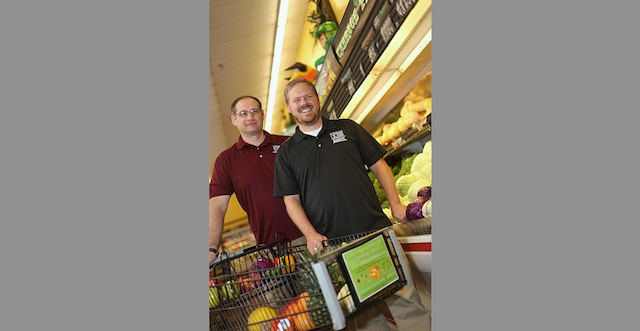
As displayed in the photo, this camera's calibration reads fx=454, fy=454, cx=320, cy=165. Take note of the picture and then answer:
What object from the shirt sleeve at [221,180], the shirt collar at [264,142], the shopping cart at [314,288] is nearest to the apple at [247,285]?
the shopping cart at [314,288]

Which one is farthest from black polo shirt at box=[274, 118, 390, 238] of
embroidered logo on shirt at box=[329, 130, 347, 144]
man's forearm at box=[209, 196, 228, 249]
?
man's forearm at box=[209, 196, 228, 249]

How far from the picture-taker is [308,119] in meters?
2.30

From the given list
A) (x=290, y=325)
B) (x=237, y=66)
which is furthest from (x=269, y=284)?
(x=237, y=66)

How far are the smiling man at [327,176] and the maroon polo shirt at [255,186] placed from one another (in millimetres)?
329

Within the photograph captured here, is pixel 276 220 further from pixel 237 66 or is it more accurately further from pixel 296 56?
pixel 296 56

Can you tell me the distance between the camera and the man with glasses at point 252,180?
261 centimetres

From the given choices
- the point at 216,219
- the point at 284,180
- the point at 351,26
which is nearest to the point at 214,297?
the point at 284,180

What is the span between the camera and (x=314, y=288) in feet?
4.91

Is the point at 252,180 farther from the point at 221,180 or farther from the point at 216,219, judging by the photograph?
the point at 216,219

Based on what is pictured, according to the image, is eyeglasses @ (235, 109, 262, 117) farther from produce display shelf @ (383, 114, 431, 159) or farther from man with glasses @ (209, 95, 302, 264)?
produce display shelf @ (383, 114, 431, 159)

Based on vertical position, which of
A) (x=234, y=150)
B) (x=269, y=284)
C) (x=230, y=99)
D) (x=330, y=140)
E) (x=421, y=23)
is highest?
(x=230, y=99)

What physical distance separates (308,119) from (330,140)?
15cm

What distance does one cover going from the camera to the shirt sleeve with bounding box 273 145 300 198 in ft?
7.52

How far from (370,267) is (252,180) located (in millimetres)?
1264
